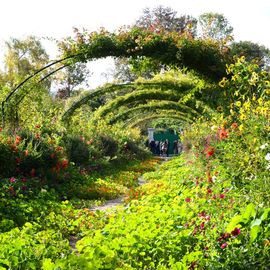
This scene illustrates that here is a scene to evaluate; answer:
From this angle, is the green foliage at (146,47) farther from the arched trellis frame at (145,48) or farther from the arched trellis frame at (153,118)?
the arched trellis frame at (153,118)

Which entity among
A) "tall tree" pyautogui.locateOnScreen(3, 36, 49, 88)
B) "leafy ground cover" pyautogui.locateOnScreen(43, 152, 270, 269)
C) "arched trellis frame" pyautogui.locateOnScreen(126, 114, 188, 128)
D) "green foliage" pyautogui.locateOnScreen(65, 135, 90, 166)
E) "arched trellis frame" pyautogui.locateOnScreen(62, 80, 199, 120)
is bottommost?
"leafy ground cover" pyautogui.locateOnScreen(43, 152, 270, 269)

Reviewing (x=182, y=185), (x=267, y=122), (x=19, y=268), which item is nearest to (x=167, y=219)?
(x=267, y=122)

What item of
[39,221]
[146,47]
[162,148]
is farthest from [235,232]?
[162,148]

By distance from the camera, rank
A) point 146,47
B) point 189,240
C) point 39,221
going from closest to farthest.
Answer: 1. point 189,240
2. point 39,221
3. point 146,47

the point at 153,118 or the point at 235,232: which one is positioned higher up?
the point at 153,118

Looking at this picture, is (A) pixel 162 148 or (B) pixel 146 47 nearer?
(B) pixel 146 47

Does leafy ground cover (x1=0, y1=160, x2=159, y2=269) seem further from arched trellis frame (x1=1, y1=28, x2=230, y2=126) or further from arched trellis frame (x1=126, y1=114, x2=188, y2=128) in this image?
arched trellis frame (x1=126, y1=114, x2=188, y2=128)

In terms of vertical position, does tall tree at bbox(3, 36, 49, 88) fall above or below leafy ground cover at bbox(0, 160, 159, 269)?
above

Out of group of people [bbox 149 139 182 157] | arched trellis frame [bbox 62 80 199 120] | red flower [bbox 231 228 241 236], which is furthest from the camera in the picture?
group of people [bbox 149 139 182 157]

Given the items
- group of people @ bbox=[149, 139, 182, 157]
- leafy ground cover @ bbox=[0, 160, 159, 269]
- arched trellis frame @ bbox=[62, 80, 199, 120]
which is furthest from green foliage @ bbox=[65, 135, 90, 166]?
group of people @ bbox=[149, 139, 182, 157]

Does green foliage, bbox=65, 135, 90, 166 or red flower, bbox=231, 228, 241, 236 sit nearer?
red flower, bbox=231, 228, 241, 236

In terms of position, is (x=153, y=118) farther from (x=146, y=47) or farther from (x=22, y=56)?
(x=146, y=47)

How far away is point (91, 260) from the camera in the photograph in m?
3.68

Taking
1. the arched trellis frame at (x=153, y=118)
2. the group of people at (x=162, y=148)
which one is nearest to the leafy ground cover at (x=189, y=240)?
the arched trellis frame at (x=153, y=118)
